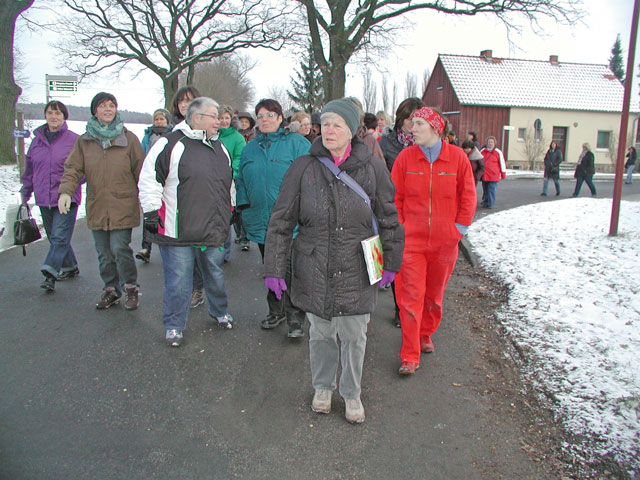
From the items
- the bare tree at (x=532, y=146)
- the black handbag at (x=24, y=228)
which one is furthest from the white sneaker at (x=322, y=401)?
the bare tree at (x=532, y=146)

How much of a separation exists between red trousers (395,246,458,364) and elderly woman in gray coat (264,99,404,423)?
716mm

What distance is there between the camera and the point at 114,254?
513 cm

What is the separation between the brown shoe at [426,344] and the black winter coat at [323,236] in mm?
1312

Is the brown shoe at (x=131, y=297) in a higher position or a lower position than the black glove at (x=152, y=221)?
lower

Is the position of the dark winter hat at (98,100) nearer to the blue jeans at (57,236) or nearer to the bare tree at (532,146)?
the blue jeans at (57,236)

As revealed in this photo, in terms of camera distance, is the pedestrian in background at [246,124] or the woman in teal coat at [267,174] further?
the pedestrian in background at [246,124]

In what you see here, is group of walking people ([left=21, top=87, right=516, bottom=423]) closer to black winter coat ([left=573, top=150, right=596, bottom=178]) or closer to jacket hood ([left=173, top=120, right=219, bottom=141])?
jacket hood ([left=173, top=120, right=219, bottom=141])

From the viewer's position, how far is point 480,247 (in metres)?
7.65

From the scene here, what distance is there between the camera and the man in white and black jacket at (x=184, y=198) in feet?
13.2

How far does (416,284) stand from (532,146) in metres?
32.9

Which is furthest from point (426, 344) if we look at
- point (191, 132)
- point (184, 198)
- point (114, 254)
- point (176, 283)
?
point (114, 254)

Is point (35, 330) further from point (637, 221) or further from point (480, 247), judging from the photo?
point (637, 221)

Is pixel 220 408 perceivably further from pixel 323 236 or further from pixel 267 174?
pixel 267 174

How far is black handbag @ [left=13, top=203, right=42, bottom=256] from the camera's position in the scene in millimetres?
5973
